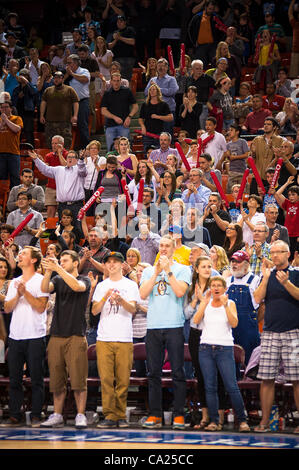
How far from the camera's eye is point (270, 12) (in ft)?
60.6

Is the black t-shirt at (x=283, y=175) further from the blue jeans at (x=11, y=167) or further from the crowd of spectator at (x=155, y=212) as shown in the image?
the blue jeans at (x=11, y=167)

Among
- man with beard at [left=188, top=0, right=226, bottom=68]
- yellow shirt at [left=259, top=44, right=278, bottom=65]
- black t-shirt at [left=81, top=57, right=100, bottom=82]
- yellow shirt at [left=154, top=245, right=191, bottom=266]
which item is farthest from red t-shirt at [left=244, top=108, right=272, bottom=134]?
yellow shirt at [left=154, top=245, right=191, bottom=266]

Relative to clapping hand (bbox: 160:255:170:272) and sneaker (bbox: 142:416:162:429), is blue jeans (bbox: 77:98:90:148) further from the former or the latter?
sneaker (bbox: 142:416:162:429)

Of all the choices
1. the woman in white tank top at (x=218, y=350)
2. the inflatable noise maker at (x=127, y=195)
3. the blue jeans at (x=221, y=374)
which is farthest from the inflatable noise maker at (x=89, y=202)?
the blue jeans at (x=221, y=374)

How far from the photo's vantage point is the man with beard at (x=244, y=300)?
8.90 metres

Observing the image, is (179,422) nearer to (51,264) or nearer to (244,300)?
(244,300)

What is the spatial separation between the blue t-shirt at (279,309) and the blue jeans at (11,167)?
22.5 feet

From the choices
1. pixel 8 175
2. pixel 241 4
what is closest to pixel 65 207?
pixel 8 175

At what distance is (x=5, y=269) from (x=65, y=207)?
3.07 meters

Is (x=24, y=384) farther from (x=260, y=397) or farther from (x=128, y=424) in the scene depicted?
(x=260, y=397)

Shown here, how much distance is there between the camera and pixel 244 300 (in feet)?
29.2

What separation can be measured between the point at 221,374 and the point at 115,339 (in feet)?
3.55

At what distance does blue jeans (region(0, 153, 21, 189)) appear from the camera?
14266 millimetres

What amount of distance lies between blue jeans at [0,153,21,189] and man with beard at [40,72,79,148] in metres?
1.24
